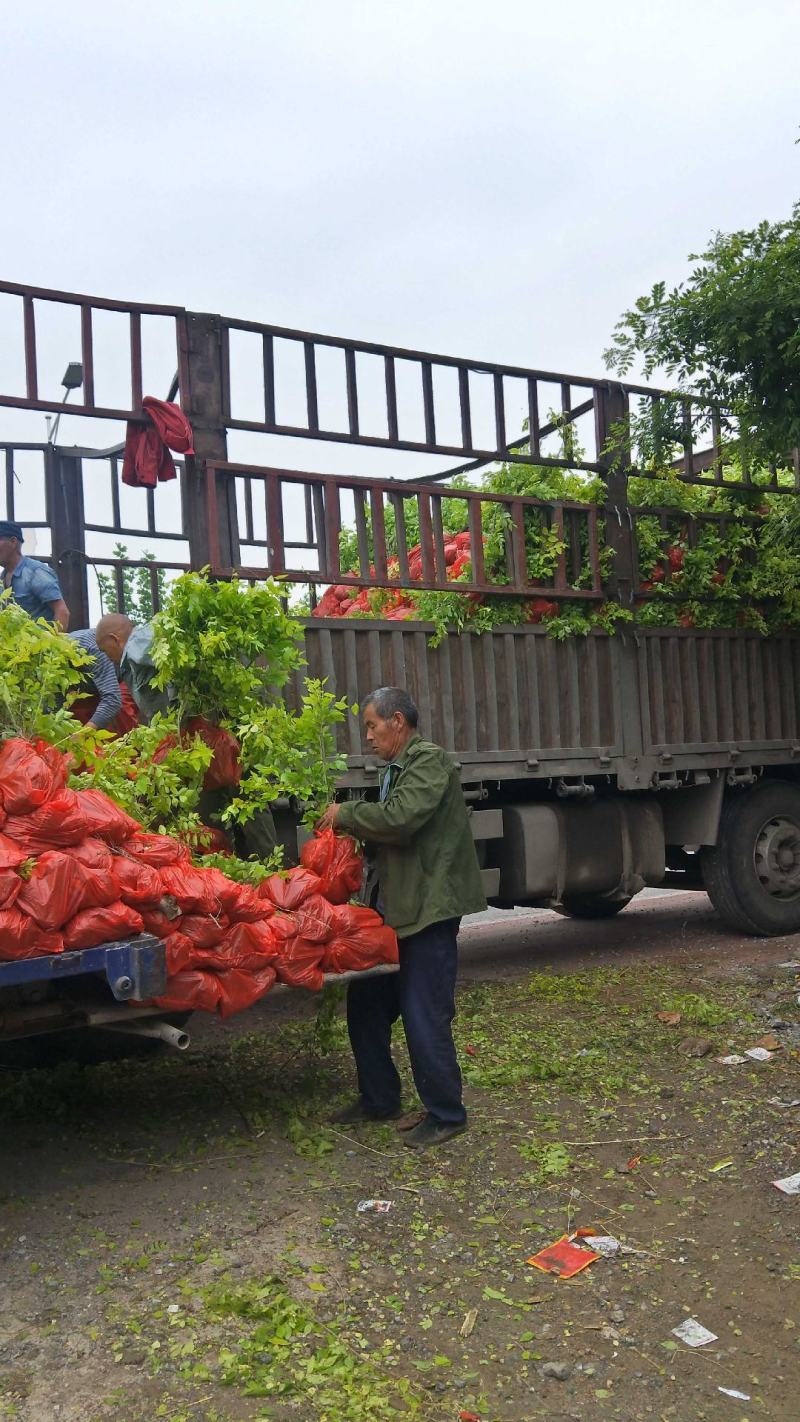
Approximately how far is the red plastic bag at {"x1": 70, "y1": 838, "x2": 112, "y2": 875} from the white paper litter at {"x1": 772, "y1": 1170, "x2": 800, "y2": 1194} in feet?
7.97

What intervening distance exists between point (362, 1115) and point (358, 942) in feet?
2.54

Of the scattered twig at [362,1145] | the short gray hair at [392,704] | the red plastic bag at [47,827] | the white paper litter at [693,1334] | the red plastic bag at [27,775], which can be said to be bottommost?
the white paper litter at [693,1334]

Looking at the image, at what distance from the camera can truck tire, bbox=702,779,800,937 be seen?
8555mm

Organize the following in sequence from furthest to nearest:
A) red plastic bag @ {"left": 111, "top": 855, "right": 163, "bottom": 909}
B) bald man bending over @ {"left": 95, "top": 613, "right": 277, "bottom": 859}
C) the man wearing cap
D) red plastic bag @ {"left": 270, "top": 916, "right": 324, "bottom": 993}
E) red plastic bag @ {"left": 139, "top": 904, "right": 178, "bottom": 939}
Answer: the man wearing cap
bald man bending over @ {"left": 95, "top": 613, "right": 277, "bottom": 859}
red plastic bag @ {"left": 270, "top": 916, "right": 324, "bottom": 993}
red plastic bag @ {"left": 139, "top": 904, "right": 178, "bottom": 939}
red plastic bag @ {"left": 111, "top": 855, "right": 163, "bottom": 909}

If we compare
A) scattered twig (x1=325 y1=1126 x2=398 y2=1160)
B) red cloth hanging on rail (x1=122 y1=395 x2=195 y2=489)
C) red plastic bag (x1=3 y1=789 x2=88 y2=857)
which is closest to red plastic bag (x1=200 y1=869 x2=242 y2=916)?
red plastic bag (x1=3 y1=789 x2=88 y2=857)

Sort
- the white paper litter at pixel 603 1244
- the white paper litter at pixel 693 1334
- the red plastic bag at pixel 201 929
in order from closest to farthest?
the white paper litter at pixel 693 1334 → the white paper litter at pixel 603 1244 → the red plastic bag at pixel 201 929

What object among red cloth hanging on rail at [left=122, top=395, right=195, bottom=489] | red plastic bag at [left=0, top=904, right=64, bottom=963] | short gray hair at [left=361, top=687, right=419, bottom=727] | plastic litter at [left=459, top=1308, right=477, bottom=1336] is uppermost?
red cloth hanging on rail at [left=122, top=395, right=195, bottom=489]

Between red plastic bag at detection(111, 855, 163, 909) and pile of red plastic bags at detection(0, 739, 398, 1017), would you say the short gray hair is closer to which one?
pile of red plastic bags at detection(0, 739, 398, 1017)

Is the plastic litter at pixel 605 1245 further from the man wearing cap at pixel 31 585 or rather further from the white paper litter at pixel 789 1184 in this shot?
the man wearing cap at pixel 31 585

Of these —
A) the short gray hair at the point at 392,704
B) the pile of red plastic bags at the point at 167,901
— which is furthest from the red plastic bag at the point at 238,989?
the short gray hair at the point at 392,704

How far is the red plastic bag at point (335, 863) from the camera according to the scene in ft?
15.7

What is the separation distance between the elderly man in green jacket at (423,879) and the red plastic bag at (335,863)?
7 centimetres

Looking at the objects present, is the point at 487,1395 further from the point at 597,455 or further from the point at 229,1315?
the point at 597,455

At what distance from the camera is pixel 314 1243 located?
3809 millimetres
